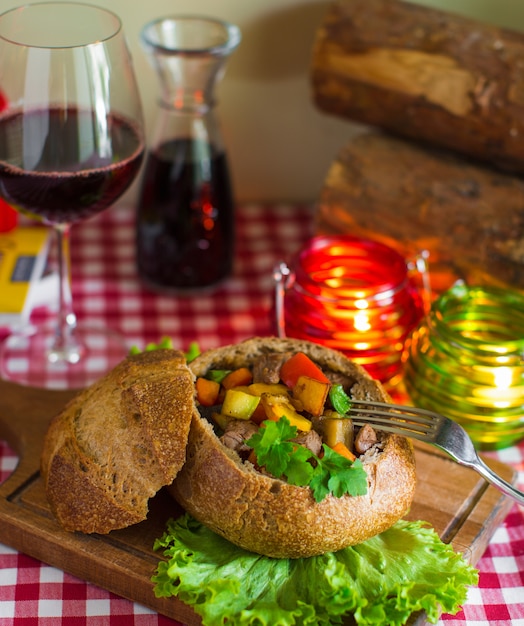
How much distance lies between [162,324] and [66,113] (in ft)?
1.76

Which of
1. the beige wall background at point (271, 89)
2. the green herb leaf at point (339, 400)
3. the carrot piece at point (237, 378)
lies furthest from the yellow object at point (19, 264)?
the green herb leaf at point (339, 400)

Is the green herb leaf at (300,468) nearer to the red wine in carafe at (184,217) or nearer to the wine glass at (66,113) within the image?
the wine glass at (66,113)

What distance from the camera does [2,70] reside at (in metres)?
1.35

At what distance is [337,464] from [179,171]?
0.84 meters

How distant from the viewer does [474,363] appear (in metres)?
1.38

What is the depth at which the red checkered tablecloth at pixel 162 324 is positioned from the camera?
1161 millimetres

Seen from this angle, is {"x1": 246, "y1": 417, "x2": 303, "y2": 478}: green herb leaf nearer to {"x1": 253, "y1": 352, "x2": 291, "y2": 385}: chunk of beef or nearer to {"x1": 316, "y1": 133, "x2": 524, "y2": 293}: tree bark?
{"x1": 253, "y1": 352, "x2": 291, "y2": 385}: chunk of beef

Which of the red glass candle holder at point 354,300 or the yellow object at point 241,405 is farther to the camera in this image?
the red glass candle holder at point 354,300

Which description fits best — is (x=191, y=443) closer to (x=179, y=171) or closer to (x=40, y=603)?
(x=40, y=603)

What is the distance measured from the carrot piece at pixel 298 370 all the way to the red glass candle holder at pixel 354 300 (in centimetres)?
23

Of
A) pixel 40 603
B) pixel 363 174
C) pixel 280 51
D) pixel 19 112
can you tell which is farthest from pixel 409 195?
pixel 40 603

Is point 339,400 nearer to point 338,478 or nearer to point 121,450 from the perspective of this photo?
point 338,478

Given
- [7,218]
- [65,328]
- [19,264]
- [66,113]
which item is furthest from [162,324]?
[66,113]

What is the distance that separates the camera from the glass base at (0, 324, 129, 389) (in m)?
1.62
